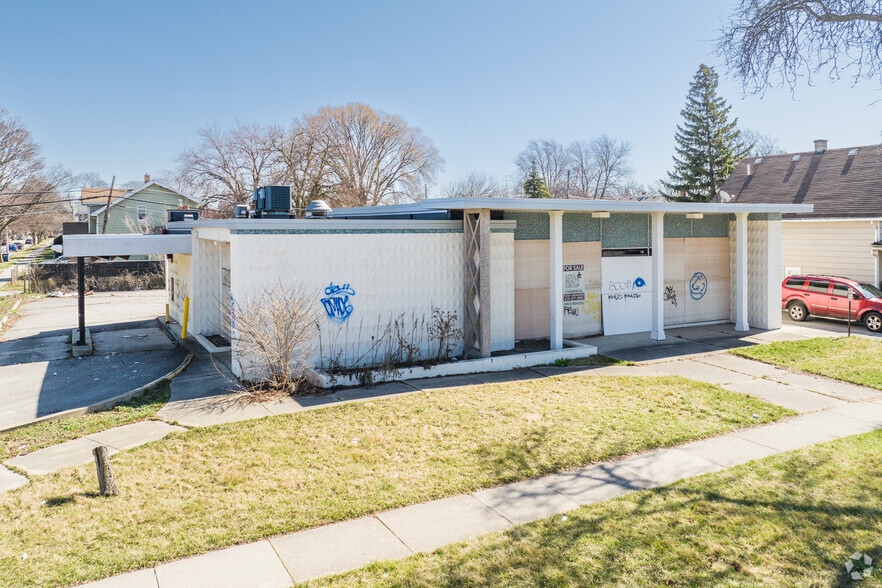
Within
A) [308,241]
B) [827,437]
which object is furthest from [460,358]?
[827,437]

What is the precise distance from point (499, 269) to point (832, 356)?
26.0ft

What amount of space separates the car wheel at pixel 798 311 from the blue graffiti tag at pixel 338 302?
1540 cm

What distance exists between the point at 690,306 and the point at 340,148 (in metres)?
32.6

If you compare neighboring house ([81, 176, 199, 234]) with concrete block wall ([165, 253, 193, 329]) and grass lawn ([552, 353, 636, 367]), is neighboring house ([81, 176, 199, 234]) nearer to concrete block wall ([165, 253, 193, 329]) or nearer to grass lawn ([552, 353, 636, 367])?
concrete block wall ([165, 253, 193, 329])

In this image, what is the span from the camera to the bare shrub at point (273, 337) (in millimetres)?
10414

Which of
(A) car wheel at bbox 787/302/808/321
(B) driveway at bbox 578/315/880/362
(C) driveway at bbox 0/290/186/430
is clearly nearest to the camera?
(C) driveway at bbox 0/290/186/430

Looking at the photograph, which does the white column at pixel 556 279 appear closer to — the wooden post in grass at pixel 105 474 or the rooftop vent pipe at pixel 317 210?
the rooftop vent pipe at pixel 317 210

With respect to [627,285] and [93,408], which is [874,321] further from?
[93,408]

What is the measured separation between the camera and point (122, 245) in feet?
49.5

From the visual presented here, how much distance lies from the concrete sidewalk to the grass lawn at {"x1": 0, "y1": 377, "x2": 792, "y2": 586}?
7.3 inches

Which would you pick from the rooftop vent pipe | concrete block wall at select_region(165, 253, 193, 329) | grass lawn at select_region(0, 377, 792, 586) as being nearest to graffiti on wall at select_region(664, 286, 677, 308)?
grass lawn at select_region(0, 377, 792, 586)

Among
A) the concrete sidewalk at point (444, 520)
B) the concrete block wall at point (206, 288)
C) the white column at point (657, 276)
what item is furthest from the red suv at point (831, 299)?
→ the concrete block wall at point (206, 288)

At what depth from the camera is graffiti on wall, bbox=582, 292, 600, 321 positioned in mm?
15922

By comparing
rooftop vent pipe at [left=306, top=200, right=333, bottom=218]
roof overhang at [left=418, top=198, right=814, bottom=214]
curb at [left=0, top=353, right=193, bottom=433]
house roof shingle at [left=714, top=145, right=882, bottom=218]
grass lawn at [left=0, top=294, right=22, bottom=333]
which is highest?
house roof shingle at [left=714, top=145, right=882, bottom=218]
